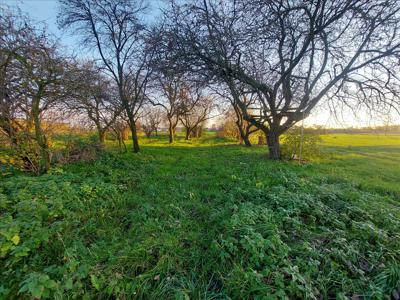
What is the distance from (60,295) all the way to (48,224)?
160cm

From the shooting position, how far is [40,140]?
5.45 m

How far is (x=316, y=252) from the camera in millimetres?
2227

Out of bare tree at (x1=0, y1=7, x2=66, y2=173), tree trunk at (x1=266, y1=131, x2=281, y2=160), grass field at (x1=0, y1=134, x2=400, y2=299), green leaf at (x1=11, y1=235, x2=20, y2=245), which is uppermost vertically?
bare tree at (x1=0, y1=7, x2=66, y2=173)

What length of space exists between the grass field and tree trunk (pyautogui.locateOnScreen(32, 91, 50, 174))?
1807mm

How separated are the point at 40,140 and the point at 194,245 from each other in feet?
19.4

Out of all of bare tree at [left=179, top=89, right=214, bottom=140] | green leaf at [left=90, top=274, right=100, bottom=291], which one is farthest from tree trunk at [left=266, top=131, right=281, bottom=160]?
bare tree at [left=179, top=89, right=214, bottom=140]

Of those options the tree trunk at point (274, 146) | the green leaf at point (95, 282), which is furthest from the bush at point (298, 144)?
the green leaf at point (95, 282)

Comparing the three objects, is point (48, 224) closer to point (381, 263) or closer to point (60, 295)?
point (60, 295)

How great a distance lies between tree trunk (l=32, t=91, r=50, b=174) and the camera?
17.5ft

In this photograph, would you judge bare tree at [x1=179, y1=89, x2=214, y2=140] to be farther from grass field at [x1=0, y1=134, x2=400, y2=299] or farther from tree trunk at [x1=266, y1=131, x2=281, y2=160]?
grass field at [x1=0, y1=134, x2=400, y2=299]

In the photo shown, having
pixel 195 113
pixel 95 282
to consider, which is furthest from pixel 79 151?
pixel 195 113

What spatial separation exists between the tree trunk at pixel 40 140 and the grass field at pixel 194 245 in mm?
1807

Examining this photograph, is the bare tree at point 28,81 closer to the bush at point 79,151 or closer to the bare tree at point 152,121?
the bush at point 79,151

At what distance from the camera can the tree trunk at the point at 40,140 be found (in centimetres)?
534
